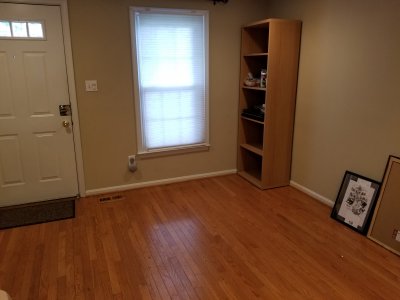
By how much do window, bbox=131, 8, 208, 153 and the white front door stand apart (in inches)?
29.6

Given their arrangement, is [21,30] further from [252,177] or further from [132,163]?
[252,177]

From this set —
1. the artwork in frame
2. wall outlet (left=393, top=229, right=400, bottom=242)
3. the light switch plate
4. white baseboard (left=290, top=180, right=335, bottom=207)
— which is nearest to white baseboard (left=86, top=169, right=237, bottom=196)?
white baseboard (left=290, top=180, right=335, bottom=207)

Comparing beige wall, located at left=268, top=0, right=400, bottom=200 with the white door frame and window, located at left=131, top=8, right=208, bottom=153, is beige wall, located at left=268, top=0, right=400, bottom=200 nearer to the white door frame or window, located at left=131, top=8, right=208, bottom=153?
window, located at left=131, top=8, right=208, bottom=153

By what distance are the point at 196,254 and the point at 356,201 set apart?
4.87 ft

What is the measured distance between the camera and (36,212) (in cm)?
311

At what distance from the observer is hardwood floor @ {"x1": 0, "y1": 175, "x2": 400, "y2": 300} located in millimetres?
2047

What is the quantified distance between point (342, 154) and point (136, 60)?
2.23 metres

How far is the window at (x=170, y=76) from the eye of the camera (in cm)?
332

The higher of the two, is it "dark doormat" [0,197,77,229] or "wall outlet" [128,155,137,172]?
"wall outlet" [128,155,137,172]

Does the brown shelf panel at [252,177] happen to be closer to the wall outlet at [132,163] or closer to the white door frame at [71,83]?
the wall outlet at [132,163]

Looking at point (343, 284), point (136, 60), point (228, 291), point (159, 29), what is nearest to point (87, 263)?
point (228, 291)

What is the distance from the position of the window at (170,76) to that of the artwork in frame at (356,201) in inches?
66.0

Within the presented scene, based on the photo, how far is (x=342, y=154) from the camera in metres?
3.01

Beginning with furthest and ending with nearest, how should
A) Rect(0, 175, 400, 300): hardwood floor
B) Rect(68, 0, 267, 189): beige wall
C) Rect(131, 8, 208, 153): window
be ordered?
1. Rect(131, 8, 208, 153): window
2. Rect(68, 0, 267, 189): beige wall
3. Rect(0, 175, 400, 300): hardwood floor
